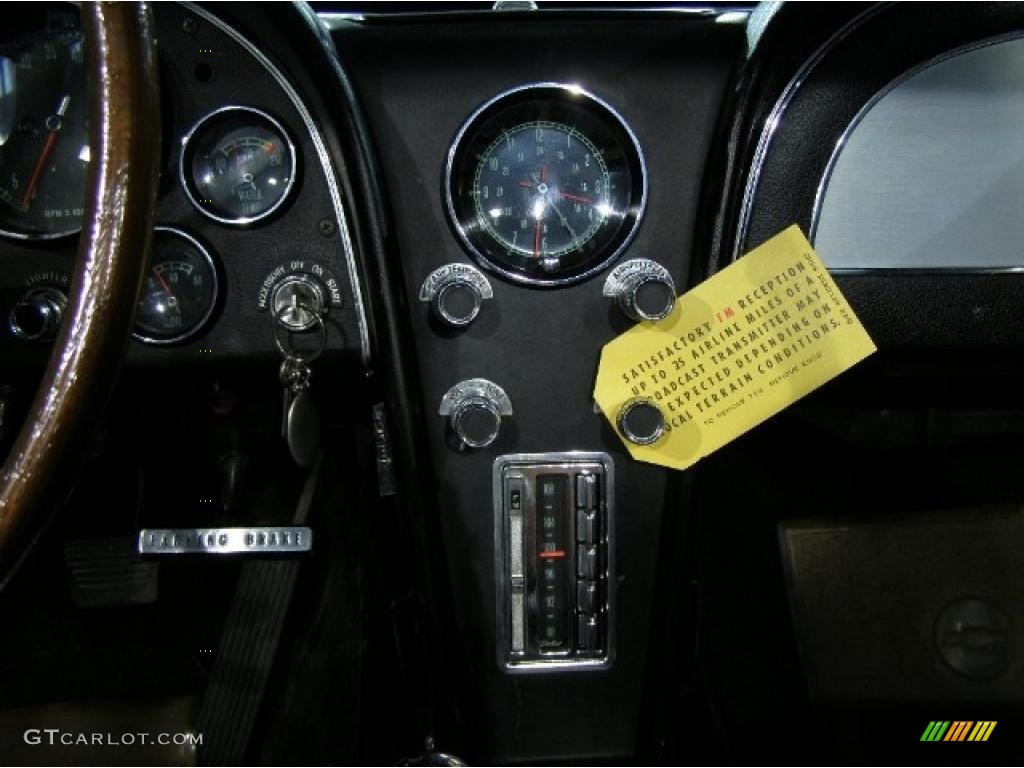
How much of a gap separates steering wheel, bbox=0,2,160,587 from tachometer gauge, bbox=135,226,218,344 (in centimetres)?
42

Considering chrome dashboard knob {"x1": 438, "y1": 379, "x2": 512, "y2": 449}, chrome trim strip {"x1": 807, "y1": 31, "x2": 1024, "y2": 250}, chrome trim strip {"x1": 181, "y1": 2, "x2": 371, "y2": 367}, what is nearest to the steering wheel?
chrome trim strip {"x1": 181, "y1": 2, "x2": 371, "y2": 367}

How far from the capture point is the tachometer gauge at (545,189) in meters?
1.06

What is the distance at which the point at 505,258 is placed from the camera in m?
1.08

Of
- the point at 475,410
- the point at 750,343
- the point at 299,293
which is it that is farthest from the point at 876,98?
the point at 299,293

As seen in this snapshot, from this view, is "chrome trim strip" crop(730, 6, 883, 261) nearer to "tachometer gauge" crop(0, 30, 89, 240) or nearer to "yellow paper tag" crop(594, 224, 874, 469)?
"yellow paper tag" crop(594, 224, 874, 469)

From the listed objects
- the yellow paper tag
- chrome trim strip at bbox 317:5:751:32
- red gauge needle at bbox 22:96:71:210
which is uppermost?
chrome trim strip at bbox 317:5:751:32

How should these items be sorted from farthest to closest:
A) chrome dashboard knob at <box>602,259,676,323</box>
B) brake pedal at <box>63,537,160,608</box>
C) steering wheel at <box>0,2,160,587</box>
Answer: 1. brake pedal at <box>63,537,160,608</box>
2. chrome dashboard knob at <box>602,259,676,323</box>
3. steering wheel at <box>0,2,160,587</box>

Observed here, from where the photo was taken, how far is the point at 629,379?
106 cm

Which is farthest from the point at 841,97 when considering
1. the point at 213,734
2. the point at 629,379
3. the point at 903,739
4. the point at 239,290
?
the point at 213,734

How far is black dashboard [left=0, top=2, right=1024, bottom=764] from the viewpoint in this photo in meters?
1.04

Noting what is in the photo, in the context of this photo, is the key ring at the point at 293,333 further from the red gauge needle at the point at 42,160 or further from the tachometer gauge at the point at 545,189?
the red gauge needle at the point at 42,160

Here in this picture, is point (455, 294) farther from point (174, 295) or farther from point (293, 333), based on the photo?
point (174, 295)

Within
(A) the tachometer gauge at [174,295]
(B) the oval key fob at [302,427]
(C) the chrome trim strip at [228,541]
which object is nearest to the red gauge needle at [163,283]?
(A) the tachometer gauge at [174,295]

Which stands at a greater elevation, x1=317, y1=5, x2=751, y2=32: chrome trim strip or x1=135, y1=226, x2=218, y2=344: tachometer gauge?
x1=317, y1=5, x2=751, y2=32: chrome trim strip
